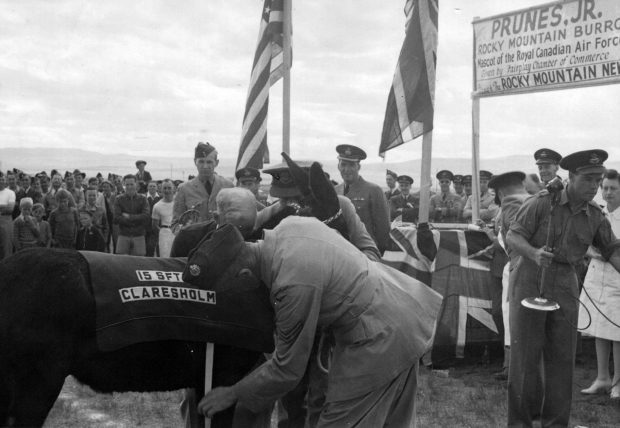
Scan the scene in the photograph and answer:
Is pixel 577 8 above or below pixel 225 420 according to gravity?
above

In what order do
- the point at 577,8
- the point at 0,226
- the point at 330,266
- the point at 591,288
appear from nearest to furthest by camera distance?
the point at 330,266, the point at 591,288, the point at 577,8, the point at 0,226

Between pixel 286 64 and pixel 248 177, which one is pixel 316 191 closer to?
pixel 248 177

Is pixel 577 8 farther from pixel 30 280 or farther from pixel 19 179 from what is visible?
pixel 19 179

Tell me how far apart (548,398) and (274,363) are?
2895 millimetres

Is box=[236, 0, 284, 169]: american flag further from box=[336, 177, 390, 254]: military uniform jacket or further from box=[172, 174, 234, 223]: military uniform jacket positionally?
box=[336, 177, 390, 254]: military uniform jacket

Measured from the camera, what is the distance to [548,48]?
25.0 feet

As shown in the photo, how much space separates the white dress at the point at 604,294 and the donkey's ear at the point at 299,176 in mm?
3495

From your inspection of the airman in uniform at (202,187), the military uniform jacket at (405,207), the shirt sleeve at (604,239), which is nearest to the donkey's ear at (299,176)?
the shirt sleeve at (604,239)

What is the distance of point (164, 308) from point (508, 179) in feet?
11.1

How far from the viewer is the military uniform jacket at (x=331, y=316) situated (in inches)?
109

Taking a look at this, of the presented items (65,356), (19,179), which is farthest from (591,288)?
(19,179)

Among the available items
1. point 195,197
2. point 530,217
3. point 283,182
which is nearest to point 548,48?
point 530,217

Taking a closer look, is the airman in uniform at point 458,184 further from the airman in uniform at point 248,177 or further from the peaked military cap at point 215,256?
the peaked military cap at point 215,256

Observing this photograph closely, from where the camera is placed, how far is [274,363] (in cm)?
288
